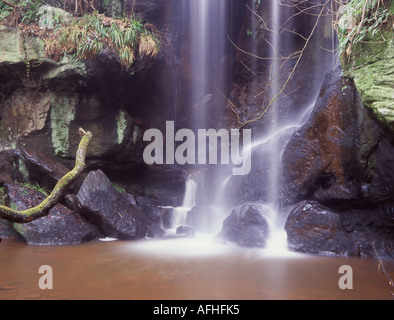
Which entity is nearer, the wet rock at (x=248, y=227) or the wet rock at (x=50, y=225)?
the wet rock at (x=50, y=225)

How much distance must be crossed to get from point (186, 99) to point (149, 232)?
4.96 meters

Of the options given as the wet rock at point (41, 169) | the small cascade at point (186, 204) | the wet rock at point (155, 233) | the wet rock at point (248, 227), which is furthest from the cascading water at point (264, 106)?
the wet rock at point (41, 169)

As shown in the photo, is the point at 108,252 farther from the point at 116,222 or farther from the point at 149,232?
the point at 149,232

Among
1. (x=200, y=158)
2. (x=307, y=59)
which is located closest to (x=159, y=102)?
(x=200, y=158)

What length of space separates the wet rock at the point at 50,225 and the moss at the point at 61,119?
144 centimetres

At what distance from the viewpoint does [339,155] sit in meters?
5.07

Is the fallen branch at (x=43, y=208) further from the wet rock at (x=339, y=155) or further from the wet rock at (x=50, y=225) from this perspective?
the wet rock at (x=339, y=155)

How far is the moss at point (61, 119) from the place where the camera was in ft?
23.3

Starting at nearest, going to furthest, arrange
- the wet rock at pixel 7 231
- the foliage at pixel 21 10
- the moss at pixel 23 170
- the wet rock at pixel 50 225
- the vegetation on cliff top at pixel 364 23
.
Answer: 1. the vegetation on cliff top at pixel 364 23
2. the wet rock at pixel 50 225
3. the wet rock at pixel 7 231
4. the moss at pixel 23 170
5. the foliage at pixel 21 10

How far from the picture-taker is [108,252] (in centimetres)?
469

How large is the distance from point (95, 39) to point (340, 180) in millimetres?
6051

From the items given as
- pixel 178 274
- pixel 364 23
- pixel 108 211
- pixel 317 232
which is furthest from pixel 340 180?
pixel 108 211

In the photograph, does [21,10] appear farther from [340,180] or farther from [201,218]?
[340,180]

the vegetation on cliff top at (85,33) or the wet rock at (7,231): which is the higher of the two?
the vegetation on cliff top at (85,33)
